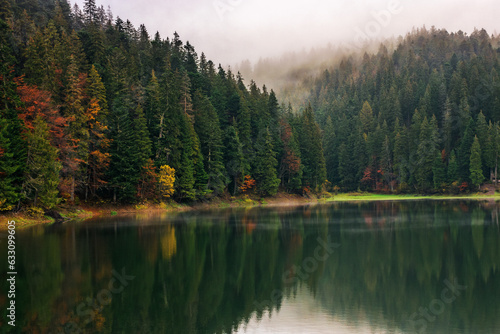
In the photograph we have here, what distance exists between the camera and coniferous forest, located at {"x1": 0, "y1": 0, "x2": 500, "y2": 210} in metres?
50.6

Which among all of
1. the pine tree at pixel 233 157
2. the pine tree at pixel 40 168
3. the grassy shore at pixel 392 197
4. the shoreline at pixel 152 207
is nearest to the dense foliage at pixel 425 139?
the grassy shore at pixel 392 197

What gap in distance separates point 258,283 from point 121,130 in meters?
48.1

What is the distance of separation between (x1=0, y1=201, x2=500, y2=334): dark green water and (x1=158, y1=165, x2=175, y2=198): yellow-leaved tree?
3009cm

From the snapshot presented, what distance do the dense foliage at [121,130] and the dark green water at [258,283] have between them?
13857 millimetres

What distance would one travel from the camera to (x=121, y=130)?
209 feet

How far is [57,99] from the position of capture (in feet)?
192

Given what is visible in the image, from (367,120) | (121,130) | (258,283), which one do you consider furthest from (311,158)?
(258,283)

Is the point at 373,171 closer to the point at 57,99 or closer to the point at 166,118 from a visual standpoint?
the point at 166,118

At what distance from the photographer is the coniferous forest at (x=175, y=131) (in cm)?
5062

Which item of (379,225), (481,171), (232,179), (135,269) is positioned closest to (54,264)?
(135,269)

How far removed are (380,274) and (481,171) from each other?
9468cm

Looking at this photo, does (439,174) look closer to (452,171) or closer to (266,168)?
(452,171)

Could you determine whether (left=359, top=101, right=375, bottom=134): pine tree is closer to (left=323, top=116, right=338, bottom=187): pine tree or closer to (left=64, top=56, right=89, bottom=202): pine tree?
(left=323, top=116, right=338, bottom=187): pine tree

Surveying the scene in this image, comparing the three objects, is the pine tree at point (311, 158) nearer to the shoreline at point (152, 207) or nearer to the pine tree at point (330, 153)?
the shoreline at point (152, 207)
